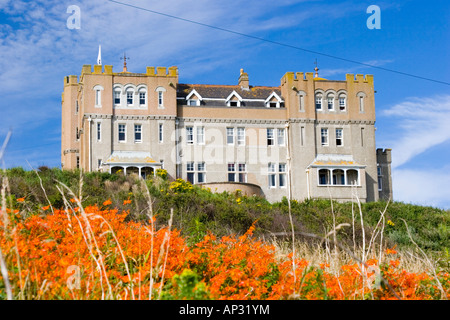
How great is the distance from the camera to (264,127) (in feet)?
137

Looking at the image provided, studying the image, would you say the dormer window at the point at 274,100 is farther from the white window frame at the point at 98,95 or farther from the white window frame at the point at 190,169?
the white window frame at the point at 98,95

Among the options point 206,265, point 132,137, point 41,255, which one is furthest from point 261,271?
point 132,137

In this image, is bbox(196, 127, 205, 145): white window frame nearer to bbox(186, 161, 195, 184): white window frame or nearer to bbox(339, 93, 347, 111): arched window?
bbox(186, 161, 195, 184): white window frame

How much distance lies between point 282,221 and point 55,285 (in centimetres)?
1638

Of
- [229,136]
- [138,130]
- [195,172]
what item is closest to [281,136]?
[229,136]

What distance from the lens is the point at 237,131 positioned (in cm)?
4153

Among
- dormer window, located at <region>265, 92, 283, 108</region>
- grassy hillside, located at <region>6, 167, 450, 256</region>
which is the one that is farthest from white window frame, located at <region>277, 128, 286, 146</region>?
grassy hillside, located at <region>6, 167, 450, 256</region>

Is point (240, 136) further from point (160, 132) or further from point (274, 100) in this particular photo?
point (160, 132)

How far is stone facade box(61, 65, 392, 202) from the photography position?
3950 centimetres

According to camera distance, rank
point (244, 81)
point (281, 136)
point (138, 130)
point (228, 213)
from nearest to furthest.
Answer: point (228, 213) → point (138, 130) → point (281, 136) → point (244, 81)

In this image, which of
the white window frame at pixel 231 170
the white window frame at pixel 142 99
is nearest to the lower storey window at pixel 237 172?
the white window frame at pixel 231 170

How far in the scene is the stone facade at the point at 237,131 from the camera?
39.5m
